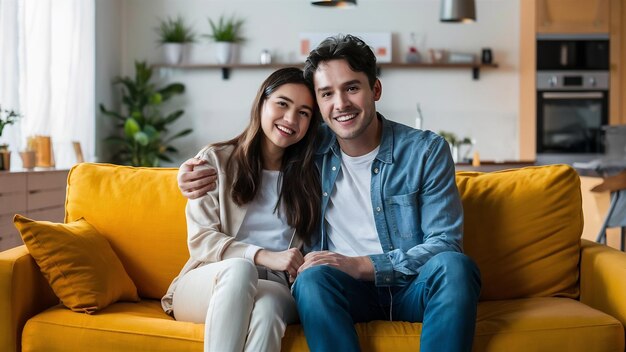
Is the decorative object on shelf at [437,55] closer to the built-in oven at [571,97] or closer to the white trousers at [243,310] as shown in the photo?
the built-in oven at [571,97]

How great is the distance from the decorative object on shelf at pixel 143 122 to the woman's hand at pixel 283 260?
15.3ft

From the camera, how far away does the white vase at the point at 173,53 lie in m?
7.30

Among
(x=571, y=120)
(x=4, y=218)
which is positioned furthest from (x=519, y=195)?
(x=571, y=120)

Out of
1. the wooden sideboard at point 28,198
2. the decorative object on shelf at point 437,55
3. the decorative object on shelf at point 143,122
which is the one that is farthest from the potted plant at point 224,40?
the wooden sideboard at point 28,198

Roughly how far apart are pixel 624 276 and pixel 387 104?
5.27 meters

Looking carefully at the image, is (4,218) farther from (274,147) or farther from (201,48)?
(201,48)

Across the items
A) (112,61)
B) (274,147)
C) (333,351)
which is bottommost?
(333,351)

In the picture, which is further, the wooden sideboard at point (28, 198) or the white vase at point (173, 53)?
the white vase at point (173, 53)

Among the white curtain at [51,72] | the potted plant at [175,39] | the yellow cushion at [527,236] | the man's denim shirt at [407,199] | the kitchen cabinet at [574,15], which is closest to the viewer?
the man's denim shirt at [407,199]

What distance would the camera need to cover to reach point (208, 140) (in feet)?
24.5

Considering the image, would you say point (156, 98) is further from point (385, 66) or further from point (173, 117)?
point (385, 66)

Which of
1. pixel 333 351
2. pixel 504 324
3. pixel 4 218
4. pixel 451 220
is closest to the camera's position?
pixel 333 351

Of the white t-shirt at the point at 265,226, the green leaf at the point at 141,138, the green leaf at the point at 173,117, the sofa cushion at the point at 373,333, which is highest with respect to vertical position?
the green leaf at the point at 173,117

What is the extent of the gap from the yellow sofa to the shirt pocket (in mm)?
284
